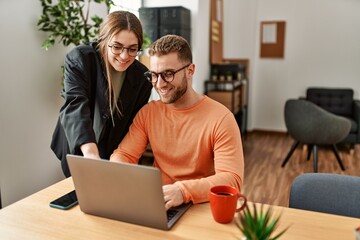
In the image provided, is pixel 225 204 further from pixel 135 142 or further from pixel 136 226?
pixel 135 142

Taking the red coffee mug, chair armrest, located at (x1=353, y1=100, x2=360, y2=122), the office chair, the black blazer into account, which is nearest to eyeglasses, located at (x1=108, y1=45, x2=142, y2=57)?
the black blazer

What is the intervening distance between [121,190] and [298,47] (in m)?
5.19

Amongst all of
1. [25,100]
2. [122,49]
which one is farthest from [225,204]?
[25,100]

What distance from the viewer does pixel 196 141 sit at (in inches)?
53.8

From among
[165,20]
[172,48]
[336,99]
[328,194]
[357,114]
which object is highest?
[165,20]

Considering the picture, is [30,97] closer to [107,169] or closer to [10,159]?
[10,159]

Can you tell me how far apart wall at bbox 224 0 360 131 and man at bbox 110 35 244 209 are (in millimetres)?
4181

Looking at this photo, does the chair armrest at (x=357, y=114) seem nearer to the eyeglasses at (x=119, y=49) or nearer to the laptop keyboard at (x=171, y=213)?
the eyeglasses at (x=119, y=49)

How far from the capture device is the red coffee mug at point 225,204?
39.6 inches

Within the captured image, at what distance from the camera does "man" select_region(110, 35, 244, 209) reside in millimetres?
1315

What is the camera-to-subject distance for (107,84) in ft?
5.04

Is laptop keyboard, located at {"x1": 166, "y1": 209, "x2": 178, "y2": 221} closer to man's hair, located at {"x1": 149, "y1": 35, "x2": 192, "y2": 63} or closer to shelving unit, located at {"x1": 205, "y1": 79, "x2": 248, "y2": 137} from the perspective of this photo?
man's hair, located at {"x1": 149, "y1": 35, "x2": 192, "y2": 63}

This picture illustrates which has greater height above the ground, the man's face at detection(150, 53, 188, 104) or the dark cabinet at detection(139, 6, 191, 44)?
the dark cabinet at detection(139, 6, 191, 44)

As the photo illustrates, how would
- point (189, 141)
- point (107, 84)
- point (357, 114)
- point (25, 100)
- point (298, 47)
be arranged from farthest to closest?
point (298, 47), point (357, 114), point (25, 100), point (107, 84), point (189, 141)
